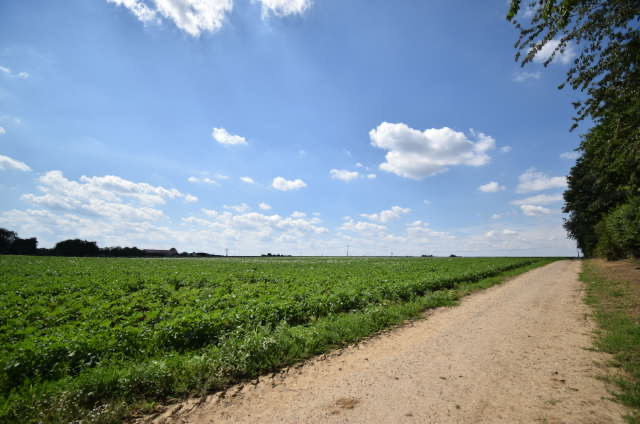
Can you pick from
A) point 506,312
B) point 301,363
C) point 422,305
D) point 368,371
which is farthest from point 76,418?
point 506,312

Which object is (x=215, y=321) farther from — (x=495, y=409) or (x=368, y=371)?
(x=495, y=409)

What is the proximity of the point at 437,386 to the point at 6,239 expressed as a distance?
157 metres

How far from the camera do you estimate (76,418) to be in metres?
4.24

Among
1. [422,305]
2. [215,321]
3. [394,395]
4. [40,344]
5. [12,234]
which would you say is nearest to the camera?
[394,395]

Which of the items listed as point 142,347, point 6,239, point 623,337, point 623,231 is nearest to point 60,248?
point 6,239

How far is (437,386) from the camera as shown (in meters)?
4.91

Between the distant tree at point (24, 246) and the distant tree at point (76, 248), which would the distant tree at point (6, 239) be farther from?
the distant tree at point (76, 248)

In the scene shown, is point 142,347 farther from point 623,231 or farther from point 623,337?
point 623,231

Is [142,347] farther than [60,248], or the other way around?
[60,248]

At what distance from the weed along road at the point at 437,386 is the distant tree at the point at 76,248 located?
144 m

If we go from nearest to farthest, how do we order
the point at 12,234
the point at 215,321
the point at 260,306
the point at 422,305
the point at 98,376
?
the point at 98,376 → the point at 215,321 → the point at 260,306 → the point at 422,305 → the point at 12,234

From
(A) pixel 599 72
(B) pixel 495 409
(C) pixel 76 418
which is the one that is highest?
(A) pixel 599 72

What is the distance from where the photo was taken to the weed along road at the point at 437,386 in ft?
13.5

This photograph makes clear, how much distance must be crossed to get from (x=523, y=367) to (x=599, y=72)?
31.9 ft
